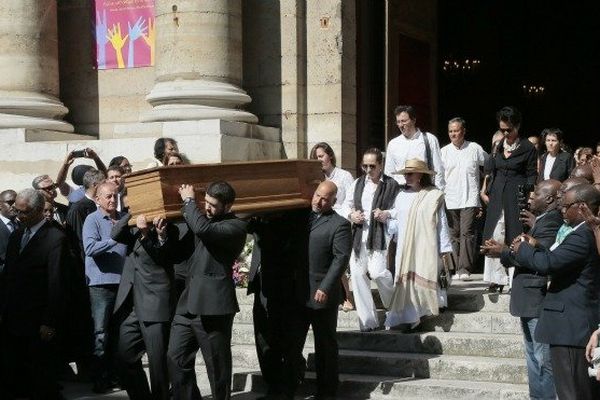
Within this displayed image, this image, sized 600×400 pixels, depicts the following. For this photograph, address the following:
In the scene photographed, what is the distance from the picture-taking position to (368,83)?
16.8m

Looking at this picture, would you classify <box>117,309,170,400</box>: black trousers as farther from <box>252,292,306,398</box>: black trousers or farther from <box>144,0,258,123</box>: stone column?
<box>144,0,258,123</box>: stone column

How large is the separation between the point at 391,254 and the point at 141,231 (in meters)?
3.09

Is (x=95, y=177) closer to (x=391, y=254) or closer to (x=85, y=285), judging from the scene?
(x=85, y=285)

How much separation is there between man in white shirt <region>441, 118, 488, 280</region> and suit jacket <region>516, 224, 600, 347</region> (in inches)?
199

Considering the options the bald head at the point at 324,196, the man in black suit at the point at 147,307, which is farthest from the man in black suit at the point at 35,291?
the bald head at the point at 324,196

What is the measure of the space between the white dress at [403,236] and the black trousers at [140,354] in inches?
96.2

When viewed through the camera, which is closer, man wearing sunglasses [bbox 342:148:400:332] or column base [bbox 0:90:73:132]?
man wearing sunglasses [bbox 342:148:400:332]

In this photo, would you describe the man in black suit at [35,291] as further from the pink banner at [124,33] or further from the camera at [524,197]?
the pink banner at [124,33]

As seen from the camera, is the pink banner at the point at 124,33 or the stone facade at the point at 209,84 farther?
the pink banner at the point at 124,33

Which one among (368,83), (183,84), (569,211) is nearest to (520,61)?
(368,83)

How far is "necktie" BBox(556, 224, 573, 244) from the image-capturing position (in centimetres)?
856

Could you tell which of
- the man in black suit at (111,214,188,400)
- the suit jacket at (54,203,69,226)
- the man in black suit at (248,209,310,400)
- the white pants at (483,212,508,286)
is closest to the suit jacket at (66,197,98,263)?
the suit jacket at (54,203,69,226)

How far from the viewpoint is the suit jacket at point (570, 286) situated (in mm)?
8367

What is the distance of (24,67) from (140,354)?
6669 millimetres
